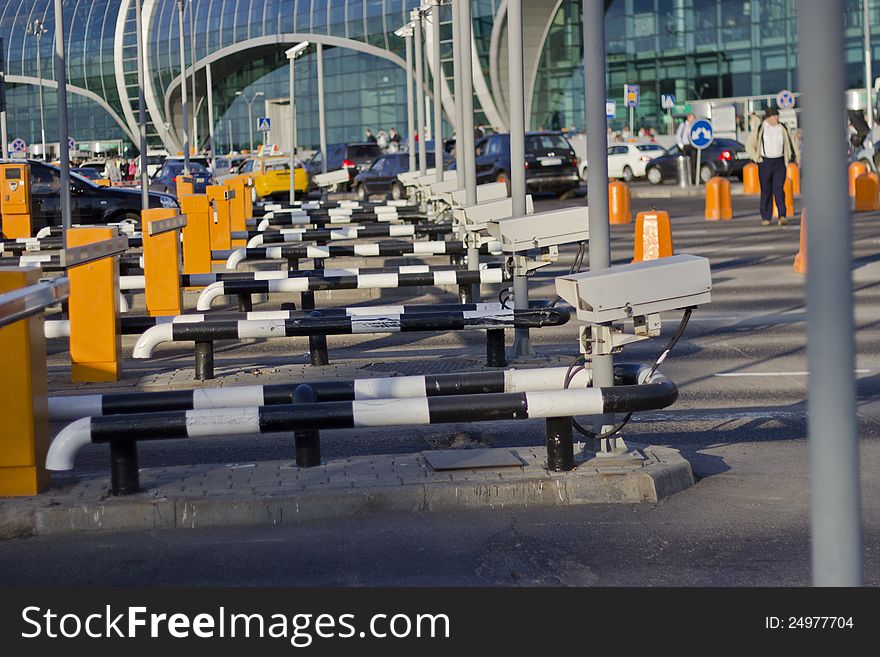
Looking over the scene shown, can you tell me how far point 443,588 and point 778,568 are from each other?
144 cm

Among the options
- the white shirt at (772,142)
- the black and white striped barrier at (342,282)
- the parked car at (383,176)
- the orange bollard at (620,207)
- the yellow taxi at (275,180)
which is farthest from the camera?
the yellow taxi at (275,180)

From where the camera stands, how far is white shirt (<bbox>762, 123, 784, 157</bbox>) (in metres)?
23.1

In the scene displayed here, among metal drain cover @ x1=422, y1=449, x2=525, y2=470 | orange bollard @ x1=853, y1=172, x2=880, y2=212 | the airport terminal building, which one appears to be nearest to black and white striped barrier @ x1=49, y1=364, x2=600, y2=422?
metal drain cover @ x1=422, y1=449, x2=525, y2=470

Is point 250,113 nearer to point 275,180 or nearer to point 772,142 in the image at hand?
point 275,180

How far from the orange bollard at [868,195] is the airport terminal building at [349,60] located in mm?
24252

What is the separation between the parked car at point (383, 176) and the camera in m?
46.6

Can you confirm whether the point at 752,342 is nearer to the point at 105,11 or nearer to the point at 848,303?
the point at 848,303

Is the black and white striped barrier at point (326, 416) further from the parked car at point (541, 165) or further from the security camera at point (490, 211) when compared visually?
the parked car at point (541, 165)

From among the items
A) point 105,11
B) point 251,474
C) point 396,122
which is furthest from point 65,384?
point 105,11

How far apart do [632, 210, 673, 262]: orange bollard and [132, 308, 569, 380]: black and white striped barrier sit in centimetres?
700

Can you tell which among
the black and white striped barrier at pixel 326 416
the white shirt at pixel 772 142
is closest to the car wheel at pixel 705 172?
the white shirt at pixel 772 142

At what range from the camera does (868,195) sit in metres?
28.1

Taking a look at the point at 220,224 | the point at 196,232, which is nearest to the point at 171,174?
the point at 220,224

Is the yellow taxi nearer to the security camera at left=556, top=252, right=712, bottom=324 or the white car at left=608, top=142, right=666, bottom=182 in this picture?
the white car at left=608, top=142, right=666, bottom=182
